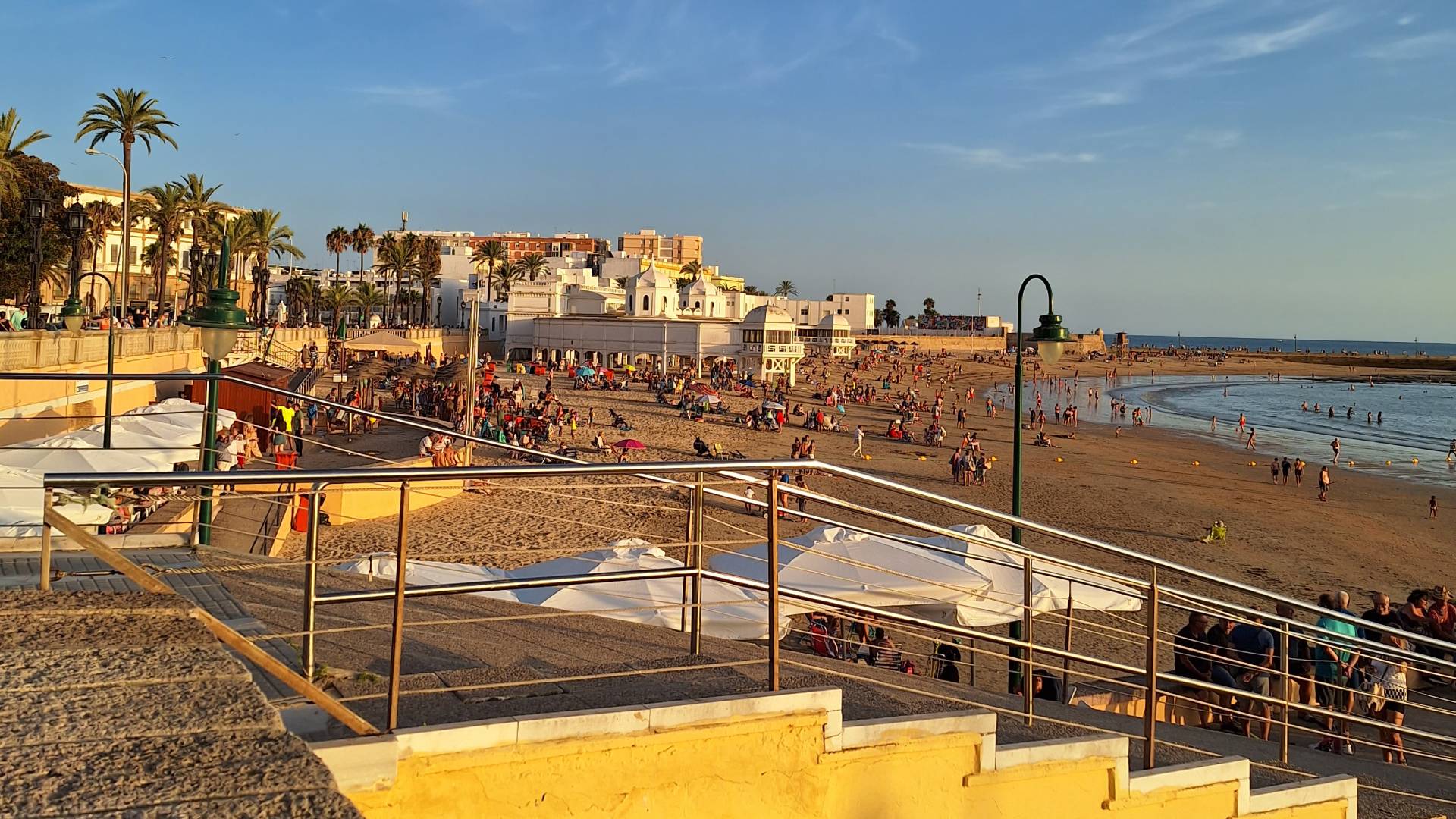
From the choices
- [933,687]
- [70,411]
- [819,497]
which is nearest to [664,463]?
[819,497]

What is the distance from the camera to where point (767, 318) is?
202 ft

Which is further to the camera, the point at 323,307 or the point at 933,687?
the point at 323,307

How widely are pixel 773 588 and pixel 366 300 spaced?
84.3 meters

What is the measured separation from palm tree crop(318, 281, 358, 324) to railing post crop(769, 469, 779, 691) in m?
66.9

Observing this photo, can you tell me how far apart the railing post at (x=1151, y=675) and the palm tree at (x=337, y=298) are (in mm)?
66781

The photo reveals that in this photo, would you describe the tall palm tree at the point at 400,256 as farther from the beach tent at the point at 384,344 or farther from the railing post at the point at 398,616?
the railing post at the point at 398,616

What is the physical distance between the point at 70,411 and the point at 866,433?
3058 cm

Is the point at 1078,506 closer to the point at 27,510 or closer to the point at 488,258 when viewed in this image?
the point at 27,510

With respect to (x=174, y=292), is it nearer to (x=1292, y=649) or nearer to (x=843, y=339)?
(x=843, y=339)

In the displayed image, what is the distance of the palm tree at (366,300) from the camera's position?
80.9 m

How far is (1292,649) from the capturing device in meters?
9.05

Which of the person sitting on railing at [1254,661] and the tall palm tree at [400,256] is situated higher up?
the tall palm tree at [400,256]

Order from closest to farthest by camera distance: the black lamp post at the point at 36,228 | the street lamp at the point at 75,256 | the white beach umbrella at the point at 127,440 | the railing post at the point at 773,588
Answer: the railing post at the point at 773,588 < the white beach umbrella at the point at 127,440 < the street lamp at the point at 75,256 < the black lamp post at the point at 36,228

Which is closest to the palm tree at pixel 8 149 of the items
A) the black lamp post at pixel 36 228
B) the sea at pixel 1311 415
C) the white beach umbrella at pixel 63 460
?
the black lamp post at pixel 36 228
